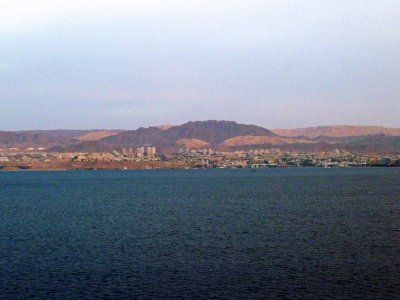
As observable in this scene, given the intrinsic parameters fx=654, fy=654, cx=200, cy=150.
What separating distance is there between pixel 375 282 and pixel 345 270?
2.66 m

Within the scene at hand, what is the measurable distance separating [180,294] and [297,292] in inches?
200

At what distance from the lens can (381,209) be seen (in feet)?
206

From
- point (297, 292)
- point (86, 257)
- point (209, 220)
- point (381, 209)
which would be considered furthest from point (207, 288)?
point (381, 209)

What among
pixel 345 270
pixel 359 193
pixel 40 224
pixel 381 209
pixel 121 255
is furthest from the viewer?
pixel 359 193

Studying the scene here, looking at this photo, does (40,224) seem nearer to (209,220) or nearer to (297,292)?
(209,220)

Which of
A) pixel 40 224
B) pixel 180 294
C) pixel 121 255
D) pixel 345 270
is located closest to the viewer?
pixel 180 294

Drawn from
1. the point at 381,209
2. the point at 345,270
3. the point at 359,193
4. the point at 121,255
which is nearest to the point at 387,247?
the point at 345,270

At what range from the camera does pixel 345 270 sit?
3250 cm

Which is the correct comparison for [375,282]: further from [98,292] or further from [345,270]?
[98,292]

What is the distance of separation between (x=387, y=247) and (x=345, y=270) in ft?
25.0

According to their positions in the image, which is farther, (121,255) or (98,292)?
(121,255)

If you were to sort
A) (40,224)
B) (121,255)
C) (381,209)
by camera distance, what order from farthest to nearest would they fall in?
(381,209), (40,224), (121,255)

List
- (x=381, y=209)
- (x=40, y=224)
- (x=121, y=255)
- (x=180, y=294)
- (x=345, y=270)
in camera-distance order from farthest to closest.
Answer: (x=381, y=209) → (x=40, y=224) → (x=121, y=255) → (x=345, y=270) → (x=180, y=294)

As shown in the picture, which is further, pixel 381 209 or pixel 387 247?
pixel 381 209
